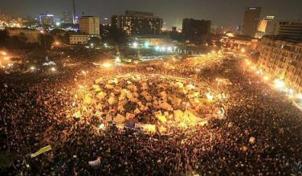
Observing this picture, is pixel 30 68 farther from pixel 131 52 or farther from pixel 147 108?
pixel 131 52

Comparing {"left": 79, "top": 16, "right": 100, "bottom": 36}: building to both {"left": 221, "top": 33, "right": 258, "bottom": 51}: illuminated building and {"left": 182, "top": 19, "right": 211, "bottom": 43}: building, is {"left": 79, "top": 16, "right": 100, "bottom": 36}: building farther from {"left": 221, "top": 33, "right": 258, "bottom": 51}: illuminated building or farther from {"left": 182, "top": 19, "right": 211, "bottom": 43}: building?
{"left": 221, "top": 33, "right": 258, "bottom": 51}: illuminated building

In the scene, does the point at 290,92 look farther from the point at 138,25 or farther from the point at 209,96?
the point at 138,25

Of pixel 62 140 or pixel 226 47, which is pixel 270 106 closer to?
pixel 62 140

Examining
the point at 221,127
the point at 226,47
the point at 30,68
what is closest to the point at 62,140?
the point at 221,127

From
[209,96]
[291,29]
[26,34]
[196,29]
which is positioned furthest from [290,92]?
[196,29]

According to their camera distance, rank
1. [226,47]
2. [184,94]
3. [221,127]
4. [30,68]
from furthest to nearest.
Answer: [226,47] < [30,68] < [184,94] < [221,127]

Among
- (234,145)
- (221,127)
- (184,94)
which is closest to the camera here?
(234,145)

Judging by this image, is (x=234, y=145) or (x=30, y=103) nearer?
(x=234, y=145)
